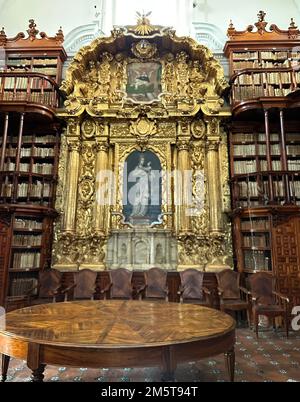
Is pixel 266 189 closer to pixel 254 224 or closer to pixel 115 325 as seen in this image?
pixel 254 224

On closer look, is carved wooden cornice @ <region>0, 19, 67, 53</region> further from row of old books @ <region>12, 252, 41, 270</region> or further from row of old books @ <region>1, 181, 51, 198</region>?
row of old books @ <region>12, 252, 41, 270</region>

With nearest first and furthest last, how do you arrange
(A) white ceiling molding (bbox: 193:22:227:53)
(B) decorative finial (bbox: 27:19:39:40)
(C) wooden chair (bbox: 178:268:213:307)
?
(C) wooden chair (bbox: 178:268:213:307), (B) decorative finial (bbox: 27:19:39:40), (A) white ceiling molding (bbox: 193:22:227:53)

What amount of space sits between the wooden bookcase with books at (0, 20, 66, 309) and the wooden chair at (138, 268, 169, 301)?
2.06 meters

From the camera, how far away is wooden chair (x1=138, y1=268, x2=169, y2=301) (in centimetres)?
462

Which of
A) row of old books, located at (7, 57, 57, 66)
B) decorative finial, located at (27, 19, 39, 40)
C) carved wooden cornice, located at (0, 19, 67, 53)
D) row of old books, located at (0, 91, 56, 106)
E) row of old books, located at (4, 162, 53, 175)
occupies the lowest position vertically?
row of old books, located at (4, 162, 53, 175)

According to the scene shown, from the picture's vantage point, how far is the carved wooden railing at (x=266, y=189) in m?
5.17

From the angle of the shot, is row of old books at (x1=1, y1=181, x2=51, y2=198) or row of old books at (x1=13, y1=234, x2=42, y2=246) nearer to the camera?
row of old books at (x1=13, y1=234, x2=42, y2=246)

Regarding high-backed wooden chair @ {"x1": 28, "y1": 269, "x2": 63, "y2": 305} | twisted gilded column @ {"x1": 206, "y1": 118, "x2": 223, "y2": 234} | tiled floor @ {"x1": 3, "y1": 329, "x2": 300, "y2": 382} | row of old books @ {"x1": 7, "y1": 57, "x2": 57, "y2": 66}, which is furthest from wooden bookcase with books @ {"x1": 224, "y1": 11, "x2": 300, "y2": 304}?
row of old books @ {"x1": 7, "y1": 57, "x2": 57, "y2": 66}

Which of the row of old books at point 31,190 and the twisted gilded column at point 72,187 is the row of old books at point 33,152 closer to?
the twisted gilded column at point 72,187

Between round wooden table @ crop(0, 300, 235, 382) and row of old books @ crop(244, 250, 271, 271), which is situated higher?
row of old books @ crop(244, 250, 271, 271)

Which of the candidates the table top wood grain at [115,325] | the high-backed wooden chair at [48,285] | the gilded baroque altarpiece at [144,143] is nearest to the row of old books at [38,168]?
the gilded baroque altarpiece at [144,143]

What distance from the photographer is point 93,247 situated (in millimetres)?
5605

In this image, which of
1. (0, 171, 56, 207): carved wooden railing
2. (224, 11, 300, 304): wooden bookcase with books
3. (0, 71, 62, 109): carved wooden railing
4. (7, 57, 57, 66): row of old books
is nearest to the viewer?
(224, 11, 300, 304): wooden bookcase with books

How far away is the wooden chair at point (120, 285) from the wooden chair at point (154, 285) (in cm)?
23
